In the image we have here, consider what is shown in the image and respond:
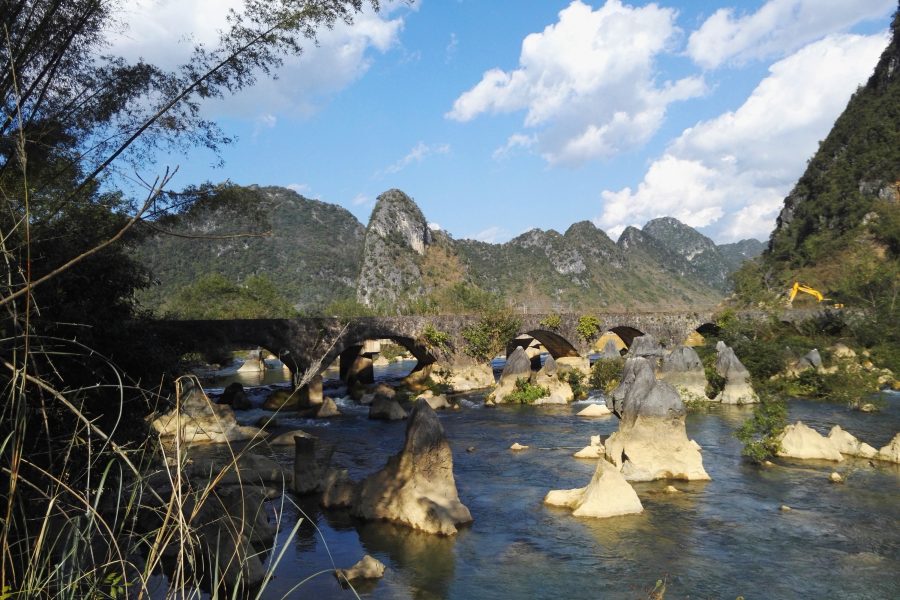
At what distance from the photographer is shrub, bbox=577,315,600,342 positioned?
43.4m

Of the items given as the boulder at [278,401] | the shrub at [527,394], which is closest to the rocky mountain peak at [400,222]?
the boulder at [278,401]

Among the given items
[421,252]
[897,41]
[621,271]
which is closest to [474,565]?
[897,41]

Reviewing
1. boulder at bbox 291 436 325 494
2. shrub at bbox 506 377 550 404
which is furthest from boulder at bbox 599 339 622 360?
boulder at bbox 291 436 325 494

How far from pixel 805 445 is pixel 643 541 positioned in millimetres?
7746

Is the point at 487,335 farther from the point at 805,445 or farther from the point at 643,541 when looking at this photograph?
the point at 643,541

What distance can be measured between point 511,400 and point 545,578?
64.1ft

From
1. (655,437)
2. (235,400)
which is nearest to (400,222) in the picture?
(235,400)

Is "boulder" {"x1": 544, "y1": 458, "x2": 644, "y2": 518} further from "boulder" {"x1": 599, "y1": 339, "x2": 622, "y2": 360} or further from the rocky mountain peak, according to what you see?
the rocky mountain peak

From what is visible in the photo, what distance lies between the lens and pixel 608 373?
1256 inches

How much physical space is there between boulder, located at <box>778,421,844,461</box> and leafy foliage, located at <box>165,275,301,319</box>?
147 ft

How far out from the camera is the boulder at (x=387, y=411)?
2666 centimetres

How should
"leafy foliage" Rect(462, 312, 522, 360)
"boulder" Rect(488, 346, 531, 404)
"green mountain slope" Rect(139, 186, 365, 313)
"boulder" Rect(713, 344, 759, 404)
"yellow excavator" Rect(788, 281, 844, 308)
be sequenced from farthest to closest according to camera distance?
"green mountain slope" Rect(139, 186, 365, 313), "yellow excavator" Rect(788, 281, 844, 308), "leafy foliage" Rect(462, 312, 522, 360), "boulder" Rect(488, 346, 531, 404), "boulder" Rect(713, 344, 759, 404)

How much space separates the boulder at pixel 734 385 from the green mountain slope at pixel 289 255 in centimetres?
5830

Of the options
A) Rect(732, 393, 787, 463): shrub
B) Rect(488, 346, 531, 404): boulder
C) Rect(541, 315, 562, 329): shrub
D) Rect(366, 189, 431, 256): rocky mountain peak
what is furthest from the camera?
Rect(366, 189, 431, 256): rocky mountain peak
